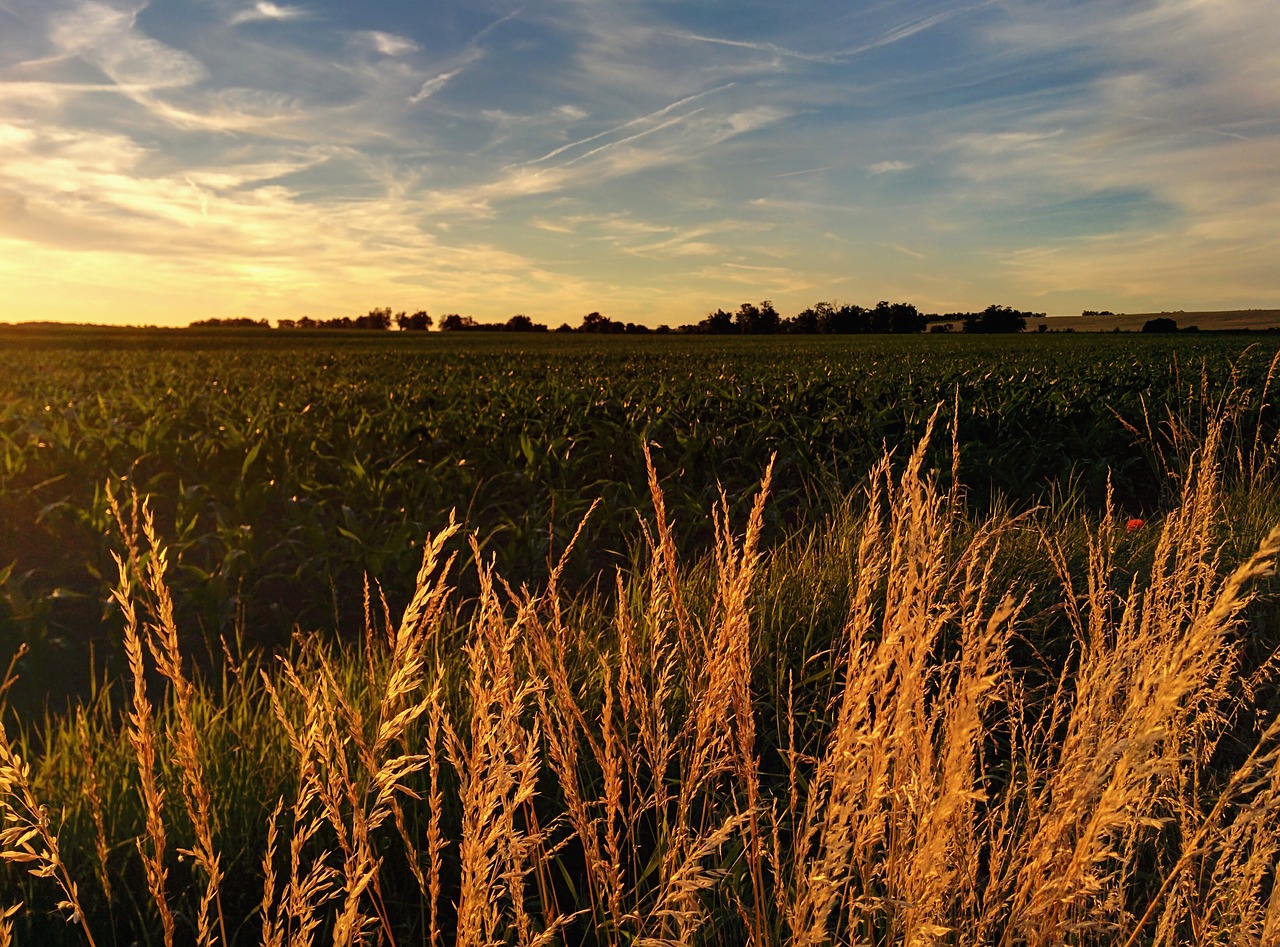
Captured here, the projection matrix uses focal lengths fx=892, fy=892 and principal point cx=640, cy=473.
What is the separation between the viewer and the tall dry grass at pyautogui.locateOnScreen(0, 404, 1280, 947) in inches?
54.6

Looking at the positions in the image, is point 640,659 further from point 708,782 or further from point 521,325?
point 521,325

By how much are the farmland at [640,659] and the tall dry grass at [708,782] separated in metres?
0.02

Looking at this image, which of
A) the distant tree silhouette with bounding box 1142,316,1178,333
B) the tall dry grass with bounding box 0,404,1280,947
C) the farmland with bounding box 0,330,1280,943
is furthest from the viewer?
the distant tree silhouette with bounding box 1142,316,1178,333

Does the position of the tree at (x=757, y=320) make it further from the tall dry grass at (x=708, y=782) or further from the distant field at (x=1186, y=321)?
the tall dry grass at (x=708, y=782)

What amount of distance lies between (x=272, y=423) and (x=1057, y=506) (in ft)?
21.4

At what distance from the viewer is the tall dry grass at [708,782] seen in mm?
1387

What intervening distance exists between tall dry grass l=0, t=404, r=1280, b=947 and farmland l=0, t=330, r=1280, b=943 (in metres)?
0.02

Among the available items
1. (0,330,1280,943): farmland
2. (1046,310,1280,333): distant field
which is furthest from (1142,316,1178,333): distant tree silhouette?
(0,330,1280,943): farmland

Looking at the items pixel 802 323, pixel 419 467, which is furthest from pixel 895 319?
pixel 419 467

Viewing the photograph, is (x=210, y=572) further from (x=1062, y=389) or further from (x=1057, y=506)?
(x=1062, y=389)

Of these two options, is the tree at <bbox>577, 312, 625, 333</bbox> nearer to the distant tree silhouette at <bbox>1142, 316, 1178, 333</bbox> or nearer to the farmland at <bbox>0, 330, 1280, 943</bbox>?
the distant tree silhouette at <bbox>1142, 316, 1178, 333</bbox>

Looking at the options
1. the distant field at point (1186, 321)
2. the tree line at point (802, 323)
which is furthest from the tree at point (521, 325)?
the distant field at point (1186, 321)

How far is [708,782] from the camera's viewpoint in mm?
2803

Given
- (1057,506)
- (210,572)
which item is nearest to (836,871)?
(210,572)
